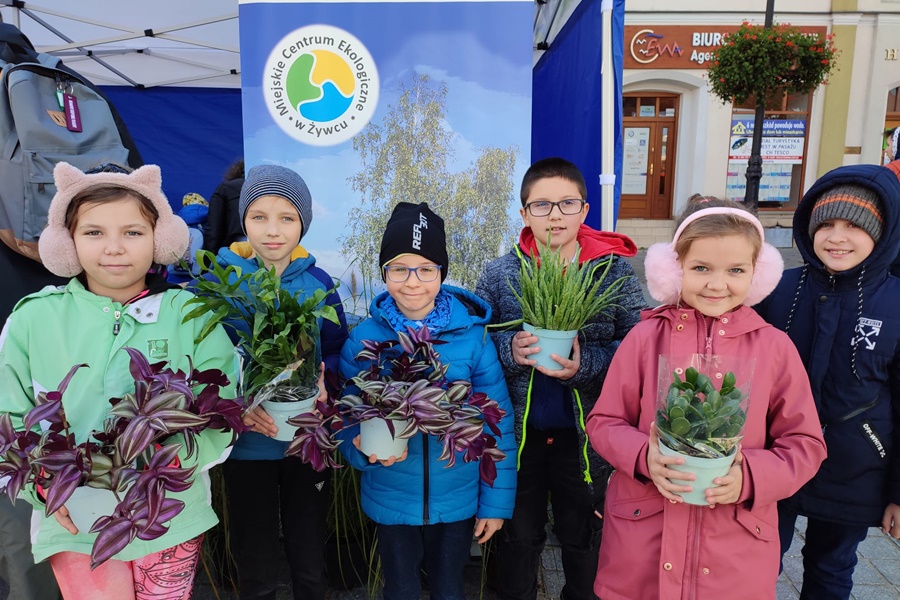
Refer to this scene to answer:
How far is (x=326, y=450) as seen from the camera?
155 centimetres

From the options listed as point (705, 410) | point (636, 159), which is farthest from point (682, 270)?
point (636, 159)

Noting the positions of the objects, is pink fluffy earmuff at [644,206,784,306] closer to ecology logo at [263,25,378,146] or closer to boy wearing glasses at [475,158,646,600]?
boy wearing glasses at [475,158,646,600]

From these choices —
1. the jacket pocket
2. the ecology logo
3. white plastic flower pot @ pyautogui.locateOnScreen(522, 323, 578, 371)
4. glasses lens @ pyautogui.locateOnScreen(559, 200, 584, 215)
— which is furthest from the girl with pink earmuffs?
the ecology logo

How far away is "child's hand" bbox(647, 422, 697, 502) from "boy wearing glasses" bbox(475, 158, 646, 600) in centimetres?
53

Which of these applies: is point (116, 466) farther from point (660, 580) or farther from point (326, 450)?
point (660, 580)

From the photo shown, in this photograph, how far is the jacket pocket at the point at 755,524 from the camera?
147 centimetres

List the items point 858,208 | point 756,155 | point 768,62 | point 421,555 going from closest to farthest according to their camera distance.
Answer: point 858,208, point 421,555, point 768,62, point 756,155

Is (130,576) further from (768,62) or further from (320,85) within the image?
(768,62)

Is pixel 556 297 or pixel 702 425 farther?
pixel 556 297

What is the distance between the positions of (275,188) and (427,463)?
1.11 m

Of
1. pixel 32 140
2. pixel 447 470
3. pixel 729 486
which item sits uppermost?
pixel 32 140

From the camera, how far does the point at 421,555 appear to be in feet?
6.40

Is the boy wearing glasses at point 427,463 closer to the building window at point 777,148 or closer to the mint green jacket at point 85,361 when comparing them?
the mint green jacket at point 85,361

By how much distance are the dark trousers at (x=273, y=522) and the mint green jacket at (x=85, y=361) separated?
351mm
